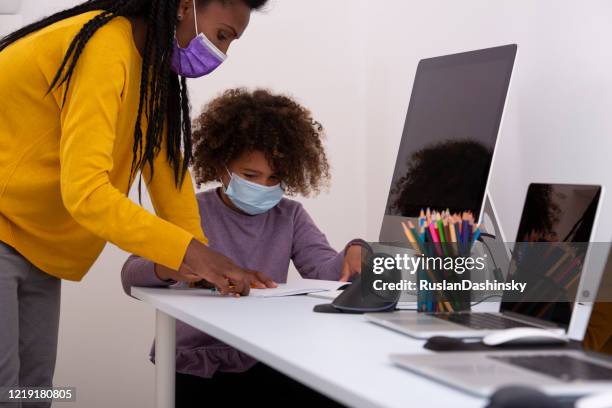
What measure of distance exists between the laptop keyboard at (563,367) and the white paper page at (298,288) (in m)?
0.66

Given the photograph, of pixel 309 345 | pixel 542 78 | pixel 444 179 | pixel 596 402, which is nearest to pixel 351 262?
pixel 444 179

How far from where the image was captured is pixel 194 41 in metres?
1.35

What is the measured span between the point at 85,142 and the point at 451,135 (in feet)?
2.36

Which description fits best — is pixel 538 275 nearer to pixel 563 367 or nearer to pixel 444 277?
pixel 444 277

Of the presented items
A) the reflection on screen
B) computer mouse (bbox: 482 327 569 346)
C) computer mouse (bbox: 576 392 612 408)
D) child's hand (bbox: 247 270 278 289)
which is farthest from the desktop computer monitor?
computer mouse (bbox: 576 392 612 408)

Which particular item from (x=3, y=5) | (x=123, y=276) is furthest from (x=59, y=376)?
(x=3, y=5)

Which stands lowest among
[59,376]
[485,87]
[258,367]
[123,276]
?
[59,376]

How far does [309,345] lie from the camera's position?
86 cm

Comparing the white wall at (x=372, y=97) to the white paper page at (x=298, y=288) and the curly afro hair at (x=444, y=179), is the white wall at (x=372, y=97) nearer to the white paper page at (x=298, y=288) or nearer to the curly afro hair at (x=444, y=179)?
the curly afro hair at (x=444, y=179)

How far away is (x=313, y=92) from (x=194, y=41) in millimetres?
1269

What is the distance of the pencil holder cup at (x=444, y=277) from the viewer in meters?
1.11

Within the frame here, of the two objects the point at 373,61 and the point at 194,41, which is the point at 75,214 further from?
the point at 373,61

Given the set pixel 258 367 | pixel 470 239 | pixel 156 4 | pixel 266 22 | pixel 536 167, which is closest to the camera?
pixel 470 239

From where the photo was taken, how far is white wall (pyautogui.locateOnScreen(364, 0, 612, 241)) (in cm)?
151
